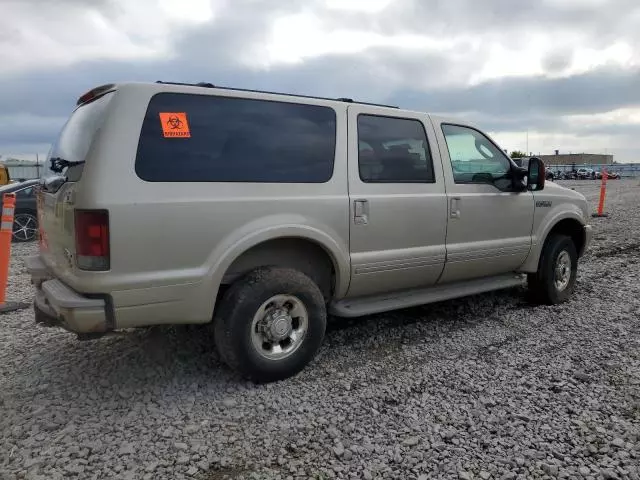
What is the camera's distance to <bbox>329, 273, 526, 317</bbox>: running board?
13.6 ft

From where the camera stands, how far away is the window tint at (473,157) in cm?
479

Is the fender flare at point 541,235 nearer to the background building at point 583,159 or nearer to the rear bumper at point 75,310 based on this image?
the rear bumper at point 75,310

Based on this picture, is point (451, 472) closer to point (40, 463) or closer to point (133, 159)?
point (40, 463)

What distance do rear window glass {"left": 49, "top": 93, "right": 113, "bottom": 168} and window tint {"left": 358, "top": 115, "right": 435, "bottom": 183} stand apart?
1883mm

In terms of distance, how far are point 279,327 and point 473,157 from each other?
102 inches

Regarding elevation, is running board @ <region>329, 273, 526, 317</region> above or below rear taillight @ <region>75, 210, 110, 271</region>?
below

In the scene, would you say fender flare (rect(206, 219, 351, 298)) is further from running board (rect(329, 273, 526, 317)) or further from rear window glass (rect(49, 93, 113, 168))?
rear window glass (rect(49, 93, 113, 168))

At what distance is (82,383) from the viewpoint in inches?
147

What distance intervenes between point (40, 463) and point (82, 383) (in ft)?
3.23

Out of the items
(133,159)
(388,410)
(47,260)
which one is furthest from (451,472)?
(47,260)

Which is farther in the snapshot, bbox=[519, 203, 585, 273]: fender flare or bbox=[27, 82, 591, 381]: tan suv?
bbox=[519, 203, 585, 273]: fender flare

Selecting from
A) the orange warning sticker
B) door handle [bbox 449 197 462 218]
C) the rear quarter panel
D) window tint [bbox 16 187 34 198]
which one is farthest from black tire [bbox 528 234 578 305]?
window tint [bbox 16 187 34 198]

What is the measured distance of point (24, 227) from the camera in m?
11.1

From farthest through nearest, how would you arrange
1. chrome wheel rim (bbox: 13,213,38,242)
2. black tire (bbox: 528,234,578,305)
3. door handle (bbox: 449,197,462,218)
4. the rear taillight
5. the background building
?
the background building, chrome wheel rim (bbox: 13,213,38,242), black tire (bbox: 528,234,578,305), door handle (bbox: 449,197,462,218), the rear taillight
